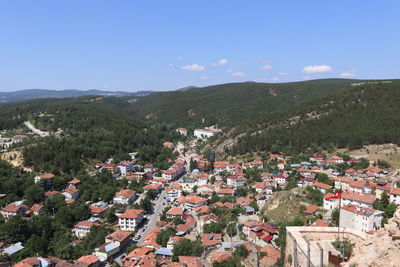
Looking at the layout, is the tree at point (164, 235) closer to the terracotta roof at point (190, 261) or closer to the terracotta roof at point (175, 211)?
the terracotta roof at point (190, 261)

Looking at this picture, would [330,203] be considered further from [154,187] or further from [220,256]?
[154,187]

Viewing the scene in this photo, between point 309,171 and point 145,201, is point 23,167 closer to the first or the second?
point 145,201

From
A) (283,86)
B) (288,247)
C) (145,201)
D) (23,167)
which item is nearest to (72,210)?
(145,201)

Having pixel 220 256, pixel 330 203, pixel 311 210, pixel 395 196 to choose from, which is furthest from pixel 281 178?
pixel 220 256

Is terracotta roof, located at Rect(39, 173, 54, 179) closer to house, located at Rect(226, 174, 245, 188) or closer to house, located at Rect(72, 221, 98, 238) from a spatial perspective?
house, located at Rect(72, 221, 98, 238)

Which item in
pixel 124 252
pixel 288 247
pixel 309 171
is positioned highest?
pixel 288 247

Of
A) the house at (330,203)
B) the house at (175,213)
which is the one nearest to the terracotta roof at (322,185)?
the house at (330,203)

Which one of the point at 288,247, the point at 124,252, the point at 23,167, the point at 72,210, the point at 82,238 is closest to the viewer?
the point at 288,247
